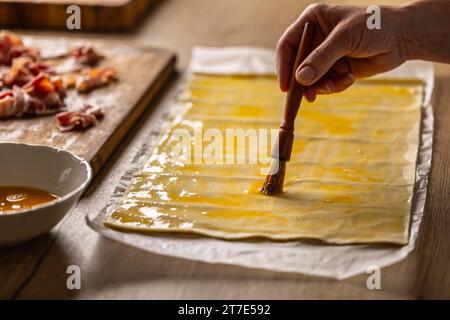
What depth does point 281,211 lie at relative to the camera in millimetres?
1440

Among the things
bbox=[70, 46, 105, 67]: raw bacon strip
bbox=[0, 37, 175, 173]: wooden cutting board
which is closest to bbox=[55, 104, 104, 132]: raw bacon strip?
bbox=[0, 37, 175, 173]: wooden cutting board

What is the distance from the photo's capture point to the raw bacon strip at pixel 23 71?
199cm

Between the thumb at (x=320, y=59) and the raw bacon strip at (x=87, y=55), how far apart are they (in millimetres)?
917

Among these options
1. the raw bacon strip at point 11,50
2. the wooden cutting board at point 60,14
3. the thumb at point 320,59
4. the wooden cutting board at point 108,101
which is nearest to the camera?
the thumb at point 320,59

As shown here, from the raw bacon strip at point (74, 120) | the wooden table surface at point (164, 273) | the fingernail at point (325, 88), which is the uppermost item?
the fingernail at point (325, 88)

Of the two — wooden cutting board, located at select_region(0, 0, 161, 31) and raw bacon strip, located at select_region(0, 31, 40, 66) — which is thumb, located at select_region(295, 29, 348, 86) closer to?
raw bacon strip, located at select_region(0, 31, 40, 66)

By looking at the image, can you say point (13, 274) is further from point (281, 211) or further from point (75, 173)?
point (281, 211)

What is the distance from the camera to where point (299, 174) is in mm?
1604

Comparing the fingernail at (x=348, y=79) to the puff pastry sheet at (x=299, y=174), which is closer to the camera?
the puff pastry sheet at (x=299, y=174)

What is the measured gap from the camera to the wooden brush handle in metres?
1.50

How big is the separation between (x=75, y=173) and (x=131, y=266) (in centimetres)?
24

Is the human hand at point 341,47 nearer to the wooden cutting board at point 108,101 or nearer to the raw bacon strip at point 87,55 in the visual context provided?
the wooden cutting board at point 108,101

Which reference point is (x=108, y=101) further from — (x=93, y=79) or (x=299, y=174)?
(x=299, y=174)

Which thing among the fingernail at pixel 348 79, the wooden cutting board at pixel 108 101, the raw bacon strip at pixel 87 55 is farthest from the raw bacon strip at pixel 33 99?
the fingernail at pixel 348 79
